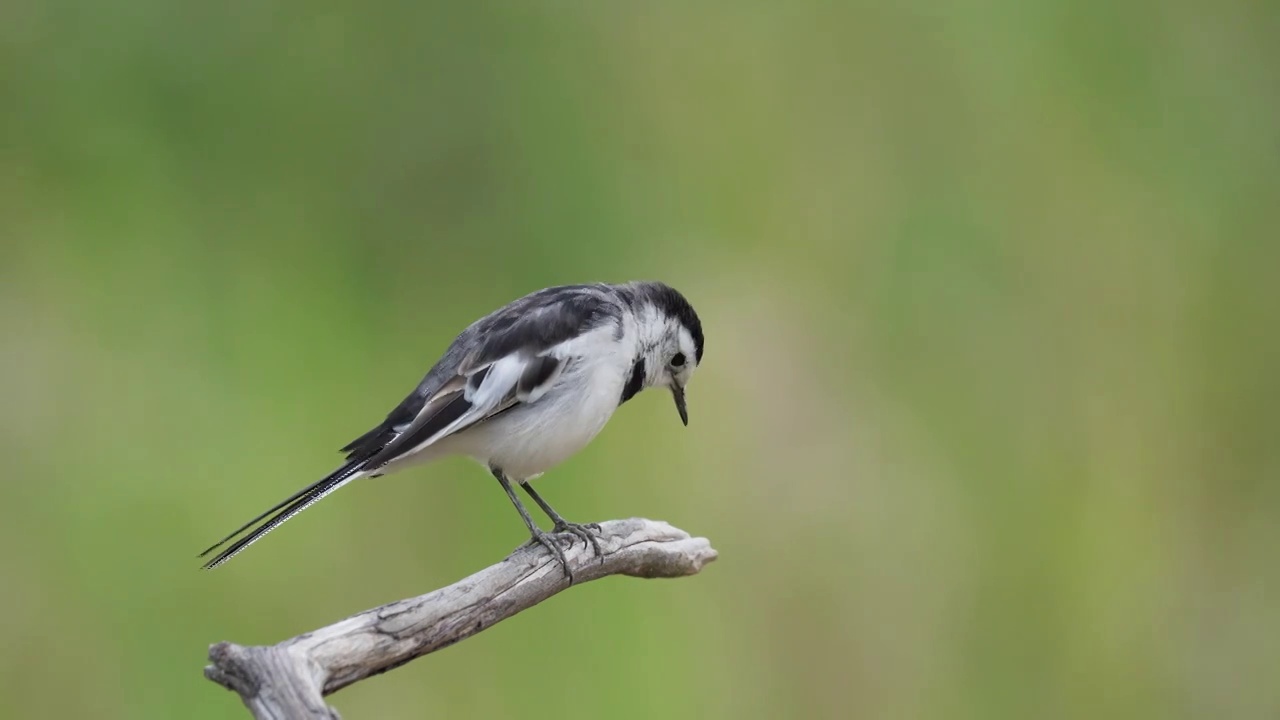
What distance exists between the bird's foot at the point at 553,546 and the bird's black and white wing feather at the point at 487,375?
24cm

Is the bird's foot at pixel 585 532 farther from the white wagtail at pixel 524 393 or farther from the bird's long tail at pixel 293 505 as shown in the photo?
the bird's long tail at pixel 293 505

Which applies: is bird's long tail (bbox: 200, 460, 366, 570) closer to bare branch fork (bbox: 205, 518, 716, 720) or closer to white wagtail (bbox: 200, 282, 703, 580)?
white wagtail (bbox: 200, 282, 703, 580)

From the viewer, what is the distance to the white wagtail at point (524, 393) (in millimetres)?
2064

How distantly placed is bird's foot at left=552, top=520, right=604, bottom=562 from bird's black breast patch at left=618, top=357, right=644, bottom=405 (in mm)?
251

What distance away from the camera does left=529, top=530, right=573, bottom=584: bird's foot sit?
85.0 inches

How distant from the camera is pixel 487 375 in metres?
2.11

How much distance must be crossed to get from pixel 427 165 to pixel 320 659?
1.79m

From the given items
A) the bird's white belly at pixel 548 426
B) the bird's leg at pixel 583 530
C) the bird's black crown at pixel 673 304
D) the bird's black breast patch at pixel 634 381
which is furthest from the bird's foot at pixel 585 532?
the bird's black crown at pixel 673 304

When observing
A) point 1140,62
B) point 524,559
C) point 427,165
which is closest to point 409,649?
point 524,559

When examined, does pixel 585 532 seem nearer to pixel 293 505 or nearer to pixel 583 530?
pixel 583 530

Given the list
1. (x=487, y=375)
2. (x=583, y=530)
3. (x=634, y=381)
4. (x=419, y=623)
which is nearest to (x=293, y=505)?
(x=419, y=623)

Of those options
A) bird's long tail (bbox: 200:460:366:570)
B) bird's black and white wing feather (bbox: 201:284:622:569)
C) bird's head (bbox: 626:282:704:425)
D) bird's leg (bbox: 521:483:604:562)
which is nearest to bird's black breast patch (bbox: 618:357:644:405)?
bird's head (bbox: 626:282:704:425)

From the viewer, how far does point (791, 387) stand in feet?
10.8

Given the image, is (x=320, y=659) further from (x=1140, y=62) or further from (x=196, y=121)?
(x=1140, y=62)
